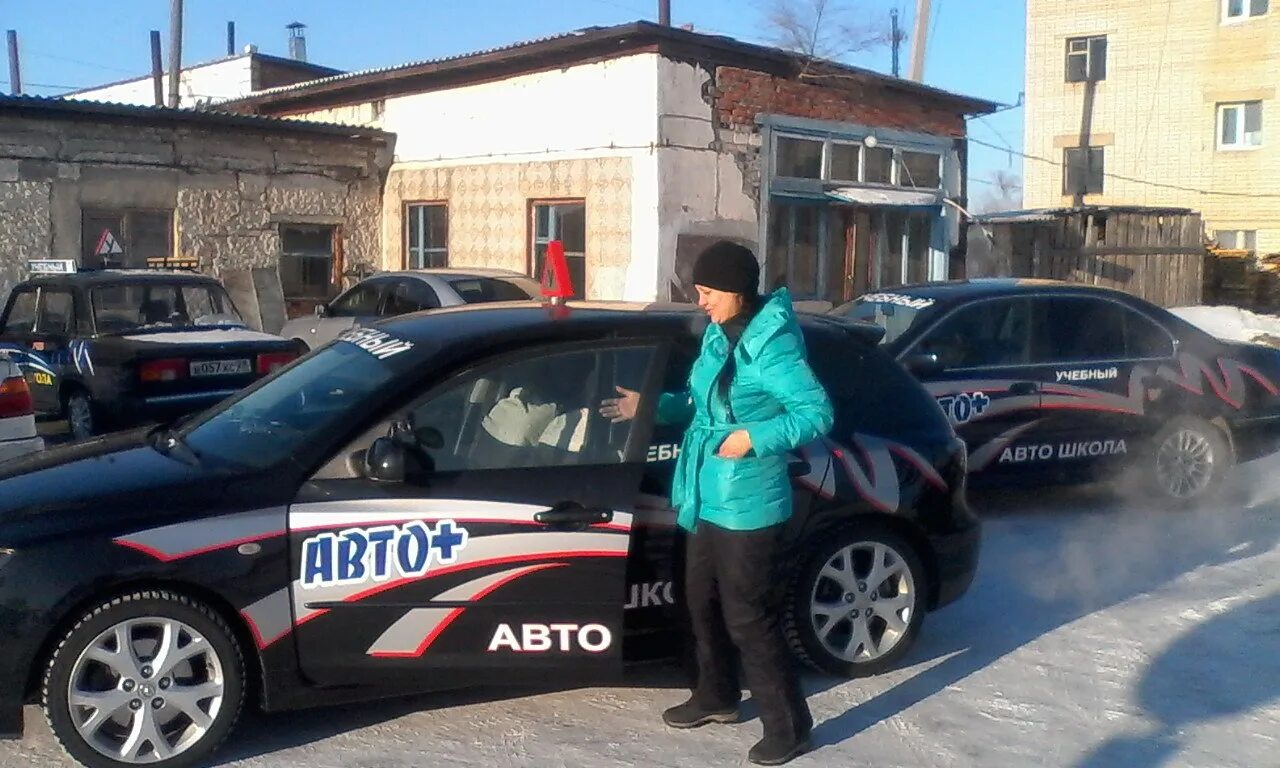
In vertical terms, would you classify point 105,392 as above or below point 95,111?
below

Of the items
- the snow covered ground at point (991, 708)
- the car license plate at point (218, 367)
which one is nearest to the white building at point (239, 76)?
the car license plate at point (218, 367)

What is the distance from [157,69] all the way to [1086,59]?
2446cm

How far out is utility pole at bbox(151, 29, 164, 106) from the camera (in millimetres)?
33844

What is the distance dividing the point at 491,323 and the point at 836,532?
5.09 ft

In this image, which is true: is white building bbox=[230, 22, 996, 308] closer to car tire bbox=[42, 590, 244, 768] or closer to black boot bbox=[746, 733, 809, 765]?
black boot bbox=[746, 733, 809, 765]

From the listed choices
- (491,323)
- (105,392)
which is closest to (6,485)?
(491,323)

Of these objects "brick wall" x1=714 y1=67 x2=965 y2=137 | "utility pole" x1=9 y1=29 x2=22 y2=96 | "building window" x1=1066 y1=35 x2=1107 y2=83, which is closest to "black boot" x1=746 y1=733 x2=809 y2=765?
"brick wall" x1=714 y1=67 x2=965 y2=137

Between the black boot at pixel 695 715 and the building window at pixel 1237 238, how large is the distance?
29.8 m

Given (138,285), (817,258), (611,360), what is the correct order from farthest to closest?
(817,258) < (138,285) < (611,360)

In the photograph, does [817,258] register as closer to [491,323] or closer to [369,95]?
[369,95]

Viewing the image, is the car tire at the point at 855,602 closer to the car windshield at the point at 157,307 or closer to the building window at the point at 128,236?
the car windshield at the point at 157,307

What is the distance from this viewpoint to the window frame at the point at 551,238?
52.6 feet

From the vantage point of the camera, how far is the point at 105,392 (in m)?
10.0

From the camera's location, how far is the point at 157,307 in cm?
1092
